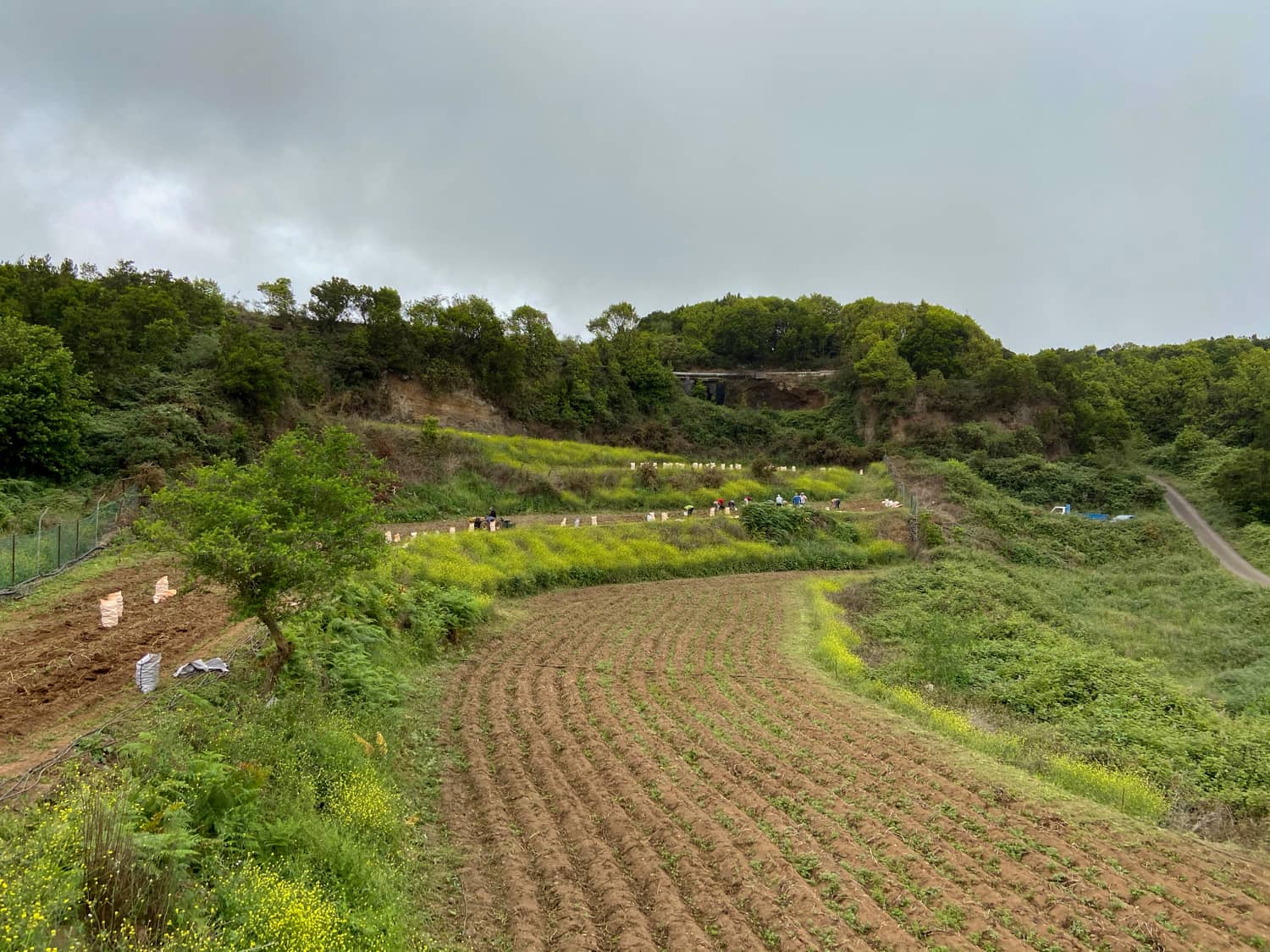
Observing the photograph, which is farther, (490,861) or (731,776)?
(731,776)

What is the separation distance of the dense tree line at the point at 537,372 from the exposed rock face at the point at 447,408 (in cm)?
70

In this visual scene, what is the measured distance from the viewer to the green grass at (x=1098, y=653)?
34.2 feet

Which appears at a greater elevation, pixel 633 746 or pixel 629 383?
pixel 629 383

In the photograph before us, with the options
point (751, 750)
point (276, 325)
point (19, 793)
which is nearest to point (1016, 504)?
point (751, 750)

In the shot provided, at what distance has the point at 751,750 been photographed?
32.7 feet

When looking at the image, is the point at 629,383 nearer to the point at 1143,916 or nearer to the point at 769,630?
the point at 769,630

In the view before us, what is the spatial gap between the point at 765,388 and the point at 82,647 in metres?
59.4

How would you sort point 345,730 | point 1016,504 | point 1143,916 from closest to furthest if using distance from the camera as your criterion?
point 1143,916, point 345,730, point 1016,504

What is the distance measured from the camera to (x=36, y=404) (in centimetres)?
2039

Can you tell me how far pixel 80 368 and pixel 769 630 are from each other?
25854mm

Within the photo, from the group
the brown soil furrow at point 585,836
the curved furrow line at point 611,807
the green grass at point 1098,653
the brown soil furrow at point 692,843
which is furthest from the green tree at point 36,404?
the green grass at point 1098,653

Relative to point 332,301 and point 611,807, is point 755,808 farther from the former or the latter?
point 332,301

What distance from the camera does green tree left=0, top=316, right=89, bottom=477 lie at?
20.2m

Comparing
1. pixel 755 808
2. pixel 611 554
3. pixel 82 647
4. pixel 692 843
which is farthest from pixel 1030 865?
pixel 611 554
